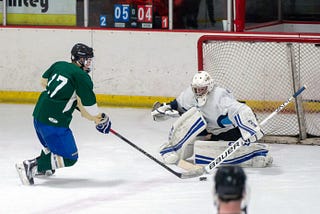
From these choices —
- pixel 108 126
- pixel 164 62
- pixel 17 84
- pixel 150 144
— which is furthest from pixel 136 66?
pixel 108 126

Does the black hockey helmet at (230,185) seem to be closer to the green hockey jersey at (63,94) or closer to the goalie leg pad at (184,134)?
the green hockey jersey at (63,94)

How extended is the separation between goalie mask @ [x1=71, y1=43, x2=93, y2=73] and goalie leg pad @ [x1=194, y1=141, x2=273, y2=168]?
954mm

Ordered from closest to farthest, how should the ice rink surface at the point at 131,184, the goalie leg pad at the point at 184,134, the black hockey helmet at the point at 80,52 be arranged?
the ice rink surface at the point at 131,184
the black hockey helmet at the point at 80,52
the goalie leg pad at the point at 184,134

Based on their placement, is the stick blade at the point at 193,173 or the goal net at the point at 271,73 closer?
the stick blade at the point at 193,173

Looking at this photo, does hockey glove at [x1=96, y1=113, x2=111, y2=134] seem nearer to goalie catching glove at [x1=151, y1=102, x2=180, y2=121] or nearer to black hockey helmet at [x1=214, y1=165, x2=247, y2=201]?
goalie catching glove at [x1=151, y1=102, x2=180, y2=121]

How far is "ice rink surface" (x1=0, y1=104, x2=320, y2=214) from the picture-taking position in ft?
17.3

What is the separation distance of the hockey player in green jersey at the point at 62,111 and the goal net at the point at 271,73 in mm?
1727

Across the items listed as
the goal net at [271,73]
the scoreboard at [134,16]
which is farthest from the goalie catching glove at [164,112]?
the scoreboard at [134,16]

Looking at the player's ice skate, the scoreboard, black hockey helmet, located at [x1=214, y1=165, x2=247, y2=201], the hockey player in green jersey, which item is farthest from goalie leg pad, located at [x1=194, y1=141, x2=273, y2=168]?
black hockey helmet, located at [x1=214, y1=165, x2=247, y2=201]

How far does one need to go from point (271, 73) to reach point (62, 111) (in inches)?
108

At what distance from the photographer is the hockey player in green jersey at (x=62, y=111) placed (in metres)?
5.66

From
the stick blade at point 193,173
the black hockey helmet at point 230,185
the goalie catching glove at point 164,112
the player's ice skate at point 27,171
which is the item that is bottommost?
the stick blade at point 193,173

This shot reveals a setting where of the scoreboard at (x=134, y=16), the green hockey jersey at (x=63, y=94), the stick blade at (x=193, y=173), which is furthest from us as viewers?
the scoreboard at (x=134, y=16)

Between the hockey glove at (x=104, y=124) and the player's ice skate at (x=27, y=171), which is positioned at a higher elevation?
the hockey glove at (x=104, y=124)
